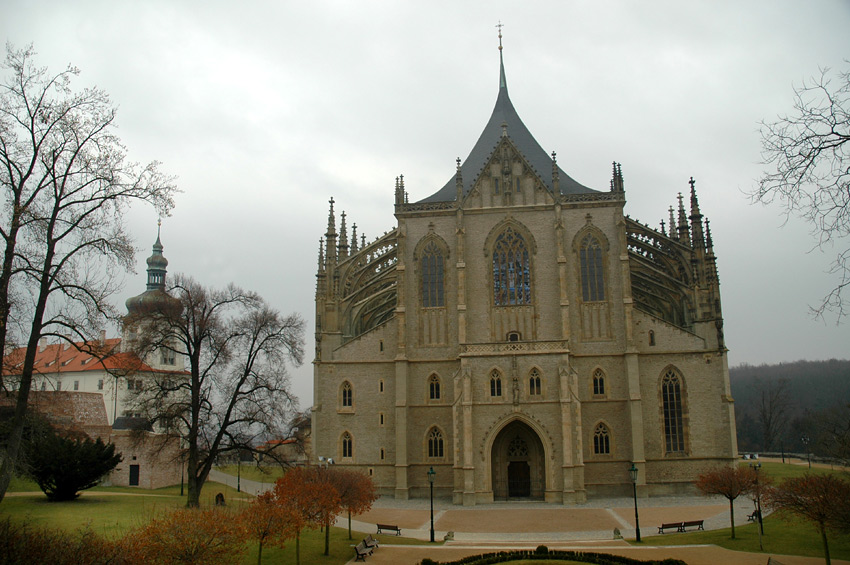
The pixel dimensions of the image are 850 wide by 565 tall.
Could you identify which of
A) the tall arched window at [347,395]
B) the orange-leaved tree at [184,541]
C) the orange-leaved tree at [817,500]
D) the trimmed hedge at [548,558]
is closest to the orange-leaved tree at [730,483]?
the orange-leaved tree at [817,500]

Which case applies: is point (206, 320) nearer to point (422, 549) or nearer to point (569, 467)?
point (422, 549)

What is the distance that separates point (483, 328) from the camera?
45.3 meters

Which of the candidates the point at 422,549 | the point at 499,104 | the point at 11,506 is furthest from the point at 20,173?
the point at 499,104

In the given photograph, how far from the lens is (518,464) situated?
4259 cm

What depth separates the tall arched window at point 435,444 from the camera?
144ft

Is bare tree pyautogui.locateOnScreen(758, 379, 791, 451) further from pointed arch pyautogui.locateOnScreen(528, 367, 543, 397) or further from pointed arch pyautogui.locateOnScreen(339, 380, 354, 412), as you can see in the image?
pointed arch pyautogui.locateOnScreen(339, 380, 354, 412)

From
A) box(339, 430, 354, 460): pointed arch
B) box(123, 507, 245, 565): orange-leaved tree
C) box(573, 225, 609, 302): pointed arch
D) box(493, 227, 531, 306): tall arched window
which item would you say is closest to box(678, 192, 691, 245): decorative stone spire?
box(573, 225, 609, 302): pointed arch

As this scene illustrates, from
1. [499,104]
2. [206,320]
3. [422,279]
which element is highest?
[499,104]

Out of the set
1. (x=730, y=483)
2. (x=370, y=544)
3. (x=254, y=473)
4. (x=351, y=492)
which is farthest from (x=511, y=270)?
(x=254, y=473)

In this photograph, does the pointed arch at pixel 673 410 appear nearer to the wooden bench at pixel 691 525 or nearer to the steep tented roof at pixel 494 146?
the wooden bench at pixel 691 525

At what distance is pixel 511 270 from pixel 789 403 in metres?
75.6

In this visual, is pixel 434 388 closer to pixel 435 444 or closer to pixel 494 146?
pixel 435 444

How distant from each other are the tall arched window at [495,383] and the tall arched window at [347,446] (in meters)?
10.8

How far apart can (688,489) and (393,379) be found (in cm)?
2068
